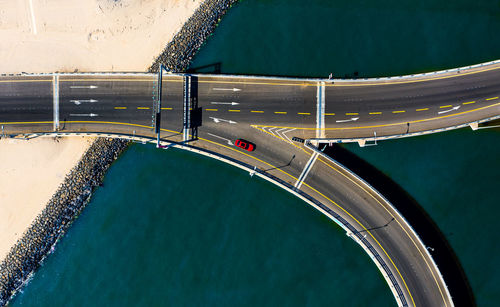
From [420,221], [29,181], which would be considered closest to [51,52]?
[29,181]

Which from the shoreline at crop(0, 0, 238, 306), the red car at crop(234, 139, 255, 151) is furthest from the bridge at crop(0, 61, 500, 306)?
the shoreline at crop(0, 0, 238, 306)

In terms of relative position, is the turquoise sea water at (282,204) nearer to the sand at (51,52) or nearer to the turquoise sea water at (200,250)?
the turquoise sea water at (200,250)

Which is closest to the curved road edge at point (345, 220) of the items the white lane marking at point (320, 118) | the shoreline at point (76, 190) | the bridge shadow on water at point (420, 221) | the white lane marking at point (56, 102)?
the bridge shadow on water at point (420, 221)

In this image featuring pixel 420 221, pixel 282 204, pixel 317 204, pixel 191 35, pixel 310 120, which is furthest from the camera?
pixel 191 35

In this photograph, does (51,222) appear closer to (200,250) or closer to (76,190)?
(76,190)

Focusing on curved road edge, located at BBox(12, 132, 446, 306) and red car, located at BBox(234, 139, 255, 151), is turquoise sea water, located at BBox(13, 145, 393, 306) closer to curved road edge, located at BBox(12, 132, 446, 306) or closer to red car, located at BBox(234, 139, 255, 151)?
curved road edge, located at BBox(12, 132, 446, 306)

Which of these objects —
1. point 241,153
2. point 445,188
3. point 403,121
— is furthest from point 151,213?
point 445,188

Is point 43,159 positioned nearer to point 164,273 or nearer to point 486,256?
point 164,273
